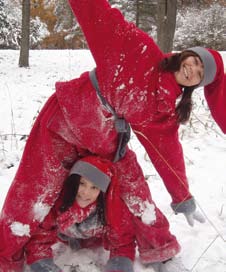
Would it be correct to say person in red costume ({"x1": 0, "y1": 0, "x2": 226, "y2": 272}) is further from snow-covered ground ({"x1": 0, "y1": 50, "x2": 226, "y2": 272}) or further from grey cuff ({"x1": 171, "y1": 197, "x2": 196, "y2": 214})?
snow-covered ground ({"x1": 0, "y1": 50, "x2": 226, "y2": 272})

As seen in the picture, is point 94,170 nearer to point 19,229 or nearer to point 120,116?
point 120,116

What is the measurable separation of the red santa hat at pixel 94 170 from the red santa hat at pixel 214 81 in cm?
62

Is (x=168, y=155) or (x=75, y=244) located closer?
(x=168, y=155)

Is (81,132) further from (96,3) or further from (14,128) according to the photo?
(14,128)

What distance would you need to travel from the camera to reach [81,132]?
1.76 meters

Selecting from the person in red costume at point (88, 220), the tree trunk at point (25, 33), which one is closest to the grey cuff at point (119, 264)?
the person in red costume at point (88, 220)

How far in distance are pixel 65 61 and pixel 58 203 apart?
10386 millimetres

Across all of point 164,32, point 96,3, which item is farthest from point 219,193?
point 164,32

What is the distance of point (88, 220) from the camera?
6.82 ft

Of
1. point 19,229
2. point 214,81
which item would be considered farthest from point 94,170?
point 214,81

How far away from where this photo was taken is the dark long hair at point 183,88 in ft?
5.31

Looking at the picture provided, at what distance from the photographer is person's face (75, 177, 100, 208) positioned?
1.97 metres

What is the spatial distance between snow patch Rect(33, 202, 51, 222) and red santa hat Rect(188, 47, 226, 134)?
0.98 meters

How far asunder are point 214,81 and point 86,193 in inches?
34.0
